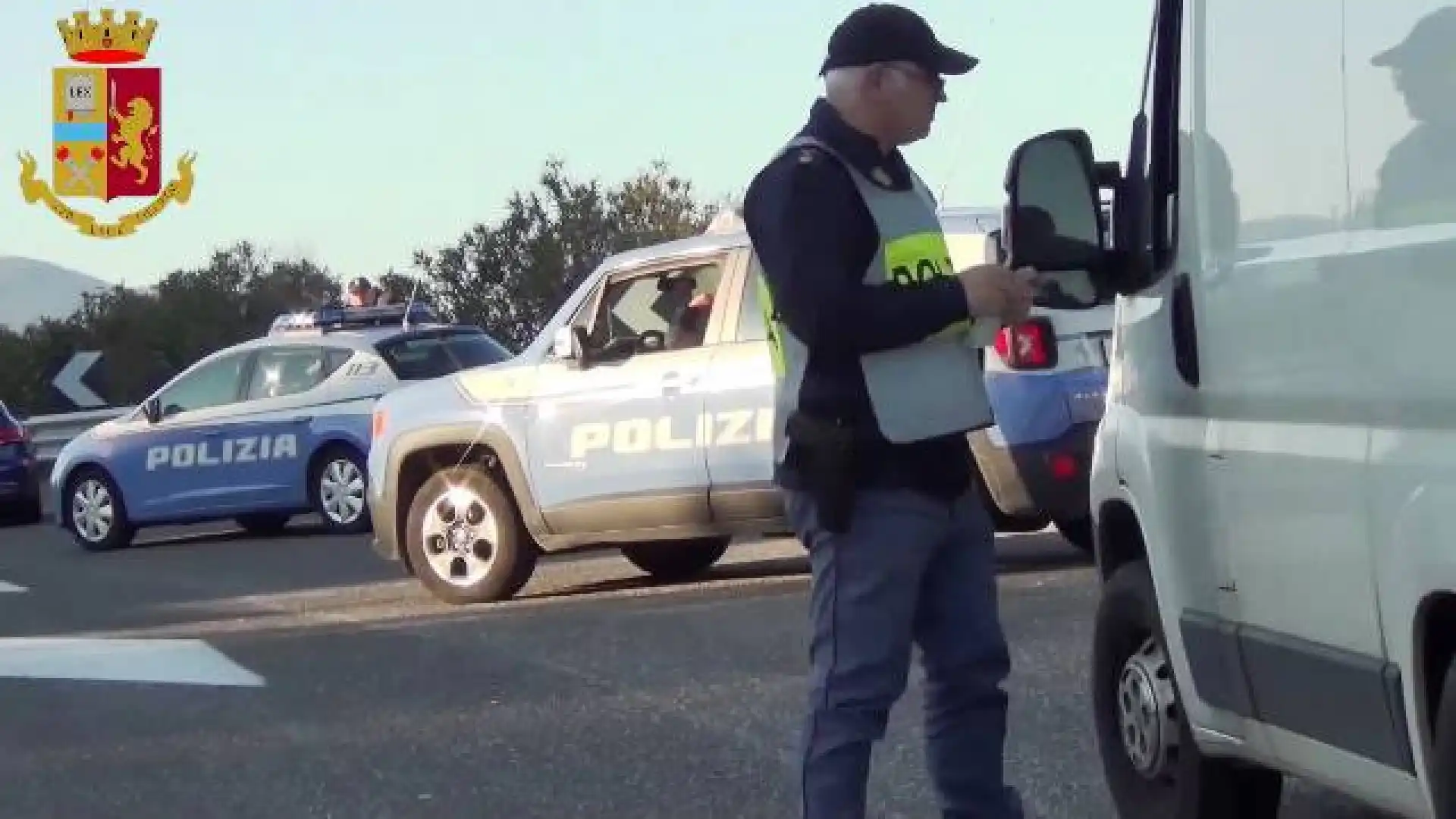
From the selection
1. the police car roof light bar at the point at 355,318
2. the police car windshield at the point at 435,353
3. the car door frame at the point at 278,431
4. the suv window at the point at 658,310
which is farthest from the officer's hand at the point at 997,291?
the police car roof light bar at the point at 355,318

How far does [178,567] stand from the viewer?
17.4 metres

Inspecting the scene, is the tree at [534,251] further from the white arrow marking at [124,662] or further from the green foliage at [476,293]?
the white arrow marking at [124,662]

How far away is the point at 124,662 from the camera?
1087 centimetres

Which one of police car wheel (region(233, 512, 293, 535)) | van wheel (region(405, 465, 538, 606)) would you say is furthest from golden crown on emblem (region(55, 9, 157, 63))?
van wheel (region(405, 465, 538, 606))

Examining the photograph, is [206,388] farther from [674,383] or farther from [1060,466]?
[1060,466]

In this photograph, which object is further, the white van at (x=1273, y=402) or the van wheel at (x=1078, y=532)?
the van wheel at (x=1078, y=532)

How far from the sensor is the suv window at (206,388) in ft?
63.5

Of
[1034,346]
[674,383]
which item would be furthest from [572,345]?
[1034,346]

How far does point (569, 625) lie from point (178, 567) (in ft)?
22.5

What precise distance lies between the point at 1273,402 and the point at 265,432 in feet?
49.7

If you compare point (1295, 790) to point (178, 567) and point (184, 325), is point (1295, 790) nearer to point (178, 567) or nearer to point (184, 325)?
point (178, 567)

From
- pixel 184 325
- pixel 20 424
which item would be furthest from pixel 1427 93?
pixel 184 325

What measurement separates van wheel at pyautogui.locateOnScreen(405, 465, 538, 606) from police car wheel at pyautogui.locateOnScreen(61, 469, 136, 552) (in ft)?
26.0

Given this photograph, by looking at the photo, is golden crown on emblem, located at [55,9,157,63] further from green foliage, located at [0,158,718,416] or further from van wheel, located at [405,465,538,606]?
van wheel, located at [405,465,538,606]
